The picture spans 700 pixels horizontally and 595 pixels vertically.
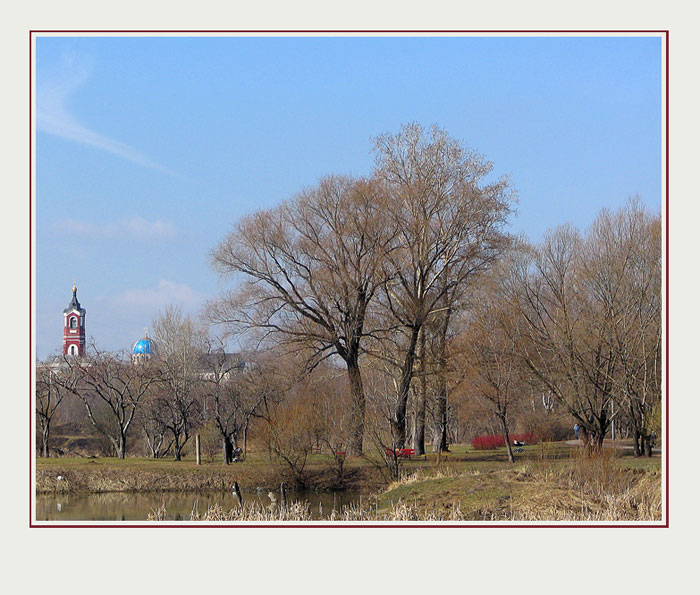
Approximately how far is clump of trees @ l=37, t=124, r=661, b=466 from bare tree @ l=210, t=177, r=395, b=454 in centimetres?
5

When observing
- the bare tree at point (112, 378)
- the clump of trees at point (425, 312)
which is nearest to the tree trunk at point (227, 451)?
the clump of trees at point (425, 312)

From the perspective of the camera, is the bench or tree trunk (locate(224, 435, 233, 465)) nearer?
the bench

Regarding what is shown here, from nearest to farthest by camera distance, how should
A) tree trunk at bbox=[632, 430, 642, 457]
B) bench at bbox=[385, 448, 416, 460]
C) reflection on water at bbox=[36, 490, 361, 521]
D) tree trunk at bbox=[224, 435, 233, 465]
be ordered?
reflection on water at bbox=[36, 490, 361, 521] < bench at bbox=[385, 448, 416, 460] < tree trunk at bbox=[632, 430, 642, 457] < tree trunk at bbox=[224, 435, 233, 465]

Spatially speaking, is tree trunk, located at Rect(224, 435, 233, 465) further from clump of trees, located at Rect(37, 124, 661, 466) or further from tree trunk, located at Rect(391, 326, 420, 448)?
tree trunk, located at Rect(391, 326, 420, 448)

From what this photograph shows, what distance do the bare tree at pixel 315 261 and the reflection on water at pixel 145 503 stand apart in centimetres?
637

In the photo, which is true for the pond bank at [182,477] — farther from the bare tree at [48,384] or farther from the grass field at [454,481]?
the bare tree at [48,384]

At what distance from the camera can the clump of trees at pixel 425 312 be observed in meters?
26.8

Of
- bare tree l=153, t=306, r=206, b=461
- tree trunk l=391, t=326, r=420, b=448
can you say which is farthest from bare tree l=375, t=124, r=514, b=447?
bare tree l=153, t=306, r=206, b=461

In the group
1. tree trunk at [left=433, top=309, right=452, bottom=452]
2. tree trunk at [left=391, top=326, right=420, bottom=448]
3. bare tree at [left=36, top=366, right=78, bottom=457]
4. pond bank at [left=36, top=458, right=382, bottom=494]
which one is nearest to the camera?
pond bank at [left=36, top=458, right=382, bottom=494]

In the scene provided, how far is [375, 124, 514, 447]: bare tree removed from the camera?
31203mm

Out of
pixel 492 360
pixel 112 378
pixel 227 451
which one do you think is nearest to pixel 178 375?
pixel 112 378

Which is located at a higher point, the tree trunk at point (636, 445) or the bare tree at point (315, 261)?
the bare tree at point (315, 261)

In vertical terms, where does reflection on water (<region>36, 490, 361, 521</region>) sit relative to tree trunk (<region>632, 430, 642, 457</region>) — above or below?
below
